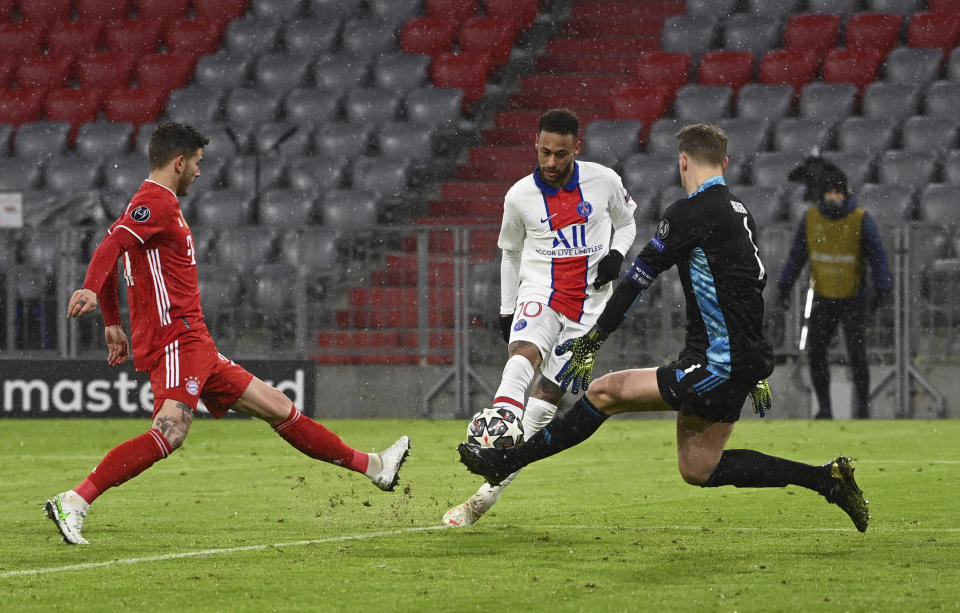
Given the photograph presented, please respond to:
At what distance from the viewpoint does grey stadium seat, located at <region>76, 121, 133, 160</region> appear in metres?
21.4

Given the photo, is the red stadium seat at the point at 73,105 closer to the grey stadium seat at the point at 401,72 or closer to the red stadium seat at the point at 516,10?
the grey stadium seat at the point at 401,72

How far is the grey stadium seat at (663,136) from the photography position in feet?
62.7

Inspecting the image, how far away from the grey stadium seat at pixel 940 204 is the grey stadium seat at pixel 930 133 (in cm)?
127

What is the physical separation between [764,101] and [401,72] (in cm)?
495

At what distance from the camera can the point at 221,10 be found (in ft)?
77.4

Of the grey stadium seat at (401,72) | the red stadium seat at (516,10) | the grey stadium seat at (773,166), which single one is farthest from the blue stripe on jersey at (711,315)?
the red stadium seat at (516,10)

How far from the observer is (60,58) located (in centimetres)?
2336

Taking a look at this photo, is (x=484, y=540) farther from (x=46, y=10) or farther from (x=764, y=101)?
(x=46, y=10)

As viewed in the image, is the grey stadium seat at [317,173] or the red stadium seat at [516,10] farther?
the red stadium seat at [516,10]

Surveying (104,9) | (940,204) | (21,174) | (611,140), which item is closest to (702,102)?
(611,140)

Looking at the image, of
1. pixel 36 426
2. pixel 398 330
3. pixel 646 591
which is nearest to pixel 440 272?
pixel 398 330

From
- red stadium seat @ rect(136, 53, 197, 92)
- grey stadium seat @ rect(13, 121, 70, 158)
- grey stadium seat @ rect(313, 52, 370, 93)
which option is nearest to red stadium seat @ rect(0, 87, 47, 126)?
grey stadium seat @ rect(13, 121, 70, 158)

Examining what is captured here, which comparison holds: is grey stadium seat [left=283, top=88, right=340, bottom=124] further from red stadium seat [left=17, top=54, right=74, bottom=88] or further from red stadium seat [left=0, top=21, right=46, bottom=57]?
red stadium seat [left=0, top=21, right=46, bottom=57]

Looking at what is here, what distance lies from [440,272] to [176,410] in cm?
895
